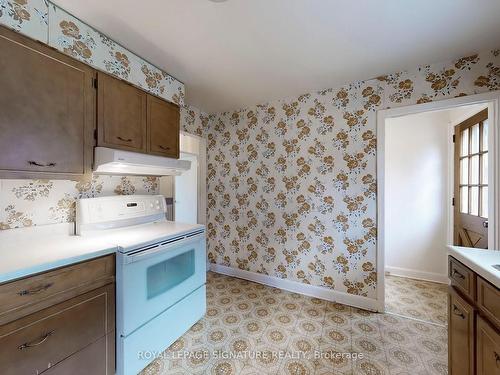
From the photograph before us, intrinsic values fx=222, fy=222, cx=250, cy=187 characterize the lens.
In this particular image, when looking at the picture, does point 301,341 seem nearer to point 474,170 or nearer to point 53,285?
point 53,285

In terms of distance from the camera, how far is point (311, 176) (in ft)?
8.11

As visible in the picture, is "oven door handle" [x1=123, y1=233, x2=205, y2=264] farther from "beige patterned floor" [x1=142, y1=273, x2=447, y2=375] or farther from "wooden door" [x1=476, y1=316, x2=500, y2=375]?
"wooden door" [x1=476, y1=316, x2=500, y2=375]

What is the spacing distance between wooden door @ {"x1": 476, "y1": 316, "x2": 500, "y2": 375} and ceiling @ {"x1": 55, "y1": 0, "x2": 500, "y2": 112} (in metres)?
1.69

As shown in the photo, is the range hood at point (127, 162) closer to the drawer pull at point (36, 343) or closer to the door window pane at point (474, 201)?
the drawer pull at point (36, 343)

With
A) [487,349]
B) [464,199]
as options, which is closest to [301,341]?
[487,349]

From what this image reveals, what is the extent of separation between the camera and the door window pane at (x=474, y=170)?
230 centimetres

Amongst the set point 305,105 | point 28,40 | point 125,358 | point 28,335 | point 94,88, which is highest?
point 305,105

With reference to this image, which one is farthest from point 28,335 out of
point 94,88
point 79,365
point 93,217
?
point 94,88

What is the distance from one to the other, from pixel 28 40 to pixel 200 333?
2.25m

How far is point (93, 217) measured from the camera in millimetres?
1653

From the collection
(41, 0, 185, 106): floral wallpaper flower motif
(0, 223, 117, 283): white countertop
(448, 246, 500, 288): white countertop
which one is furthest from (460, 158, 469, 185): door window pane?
(0, 223, 117, 283): white countertop

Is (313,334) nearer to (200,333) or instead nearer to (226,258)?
(200,333)

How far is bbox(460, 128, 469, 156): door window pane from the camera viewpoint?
2480 mm

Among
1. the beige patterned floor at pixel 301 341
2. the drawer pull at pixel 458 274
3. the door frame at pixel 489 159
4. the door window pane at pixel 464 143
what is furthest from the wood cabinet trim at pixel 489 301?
the door window pane at pixel 464 143
